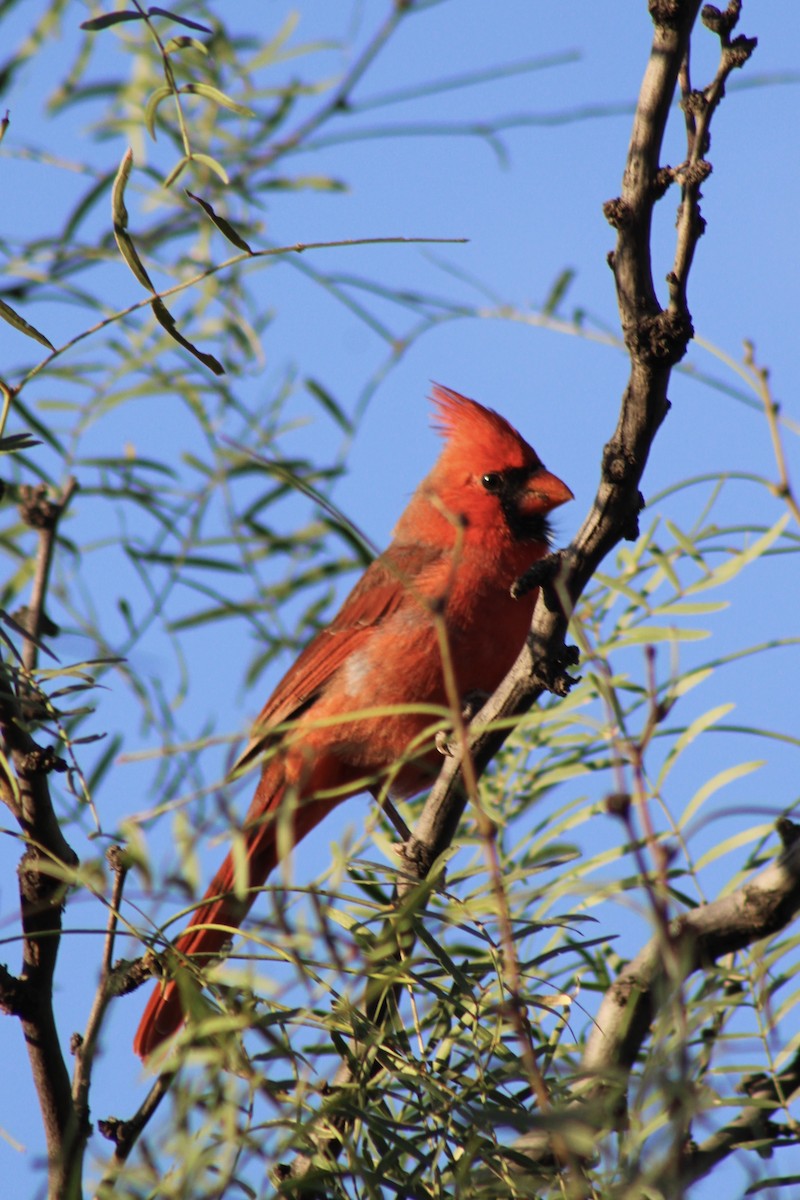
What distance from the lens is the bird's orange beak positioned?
317cm

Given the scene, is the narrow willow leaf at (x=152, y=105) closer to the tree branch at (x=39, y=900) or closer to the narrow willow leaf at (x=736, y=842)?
the tree branch at (x=39, y=900)

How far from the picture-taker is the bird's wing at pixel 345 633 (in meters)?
3.18

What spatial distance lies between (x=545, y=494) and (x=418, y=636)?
17.7 inches

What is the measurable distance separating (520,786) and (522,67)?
1.21 m

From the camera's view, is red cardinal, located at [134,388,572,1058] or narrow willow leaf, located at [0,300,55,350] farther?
red cardinal, located at [134,388,572,1058]

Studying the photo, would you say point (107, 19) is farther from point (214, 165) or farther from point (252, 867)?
point (252, 867)

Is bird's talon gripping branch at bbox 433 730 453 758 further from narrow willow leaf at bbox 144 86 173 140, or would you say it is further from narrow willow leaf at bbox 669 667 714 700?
narrow willow leaf at bbox 144 86 173 140

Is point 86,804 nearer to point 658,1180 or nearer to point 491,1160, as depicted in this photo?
point 491,1160

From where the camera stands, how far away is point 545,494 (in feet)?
10.5

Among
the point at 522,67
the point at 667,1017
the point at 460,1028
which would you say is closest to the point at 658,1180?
the point at 667,1017

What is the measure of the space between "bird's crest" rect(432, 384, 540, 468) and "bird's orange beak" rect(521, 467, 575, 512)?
0.11 m

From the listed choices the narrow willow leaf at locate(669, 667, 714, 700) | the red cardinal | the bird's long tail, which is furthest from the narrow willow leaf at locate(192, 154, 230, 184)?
the red cardinal

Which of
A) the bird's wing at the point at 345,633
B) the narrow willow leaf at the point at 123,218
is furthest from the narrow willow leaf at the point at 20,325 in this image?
the bird's wing at the point at 345,633

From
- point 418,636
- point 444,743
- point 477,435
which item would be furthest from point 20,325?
point 477,435
